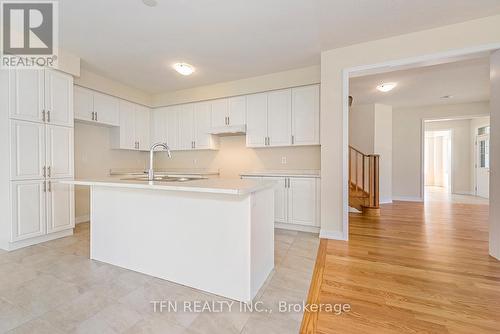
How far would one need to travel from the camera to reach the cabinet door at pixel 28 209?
2598 millimetres

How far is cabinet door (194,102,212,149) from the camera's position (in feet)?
14.4

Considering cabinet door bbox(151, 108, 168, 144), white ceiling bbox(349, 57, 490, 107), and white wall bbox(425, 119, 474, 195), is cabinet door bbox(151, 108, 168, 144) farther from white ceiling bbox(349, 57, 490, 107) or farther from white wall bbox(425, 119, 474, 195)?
white wall bbox(425, 119, 474, 195)

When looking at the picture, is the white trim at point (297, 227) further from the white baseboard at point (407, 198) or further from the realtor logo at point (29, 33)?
the white baseboard at point (407, 198)

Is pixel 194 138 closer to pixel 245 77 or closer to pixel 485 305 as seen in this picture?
pixel 245 77

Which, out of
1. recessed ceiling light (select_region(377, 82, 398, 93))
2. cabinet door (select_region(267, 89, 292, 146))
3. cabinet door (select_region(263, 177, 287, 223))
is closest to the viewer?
cabinet door (select_region(263, 177, 287, 223))

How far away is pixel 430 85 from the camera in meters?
4.34

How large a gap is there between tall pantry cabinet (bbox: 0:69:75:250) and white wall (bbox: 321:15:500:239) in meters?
3.70

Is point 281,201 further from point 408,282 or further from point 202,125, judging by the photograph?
point 202,125

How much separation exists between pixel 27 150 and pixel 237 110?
305cm

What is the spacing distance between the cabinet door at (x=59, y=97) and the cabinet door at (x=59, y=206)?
0.89 m

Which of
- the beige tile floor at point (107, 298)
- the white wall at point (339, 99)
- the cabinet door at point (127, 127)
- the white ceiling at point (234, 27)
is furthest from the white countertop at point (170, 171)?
the white wall at point (339, 99)

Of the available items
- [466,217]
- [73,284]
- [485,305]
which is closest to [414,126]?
[466,217]

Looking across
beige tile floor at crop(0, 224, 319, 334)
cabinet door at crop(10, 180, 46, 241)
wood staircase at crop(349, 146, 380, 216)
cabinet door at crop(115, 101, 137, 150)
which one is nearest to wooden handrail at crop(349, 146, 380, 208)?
→ wood staircase at crop(349, 146, 380, 216)

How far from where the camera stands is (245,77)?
3.95 m
